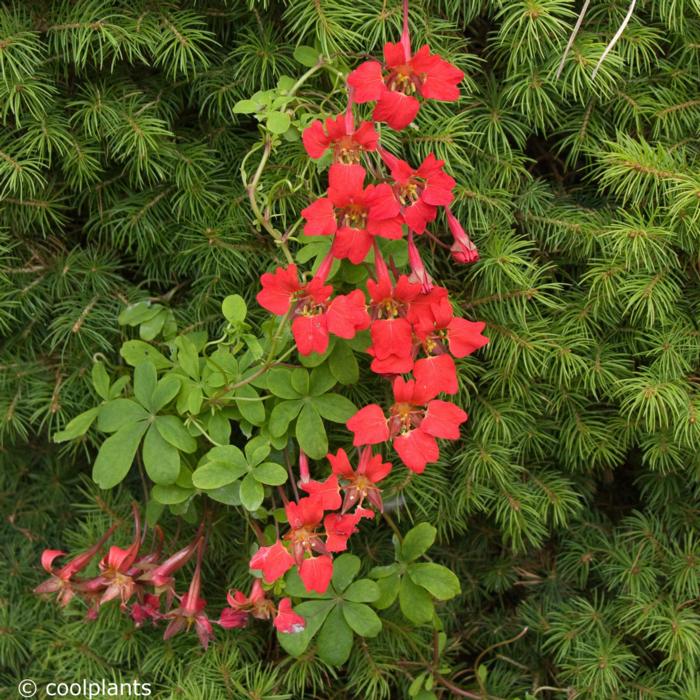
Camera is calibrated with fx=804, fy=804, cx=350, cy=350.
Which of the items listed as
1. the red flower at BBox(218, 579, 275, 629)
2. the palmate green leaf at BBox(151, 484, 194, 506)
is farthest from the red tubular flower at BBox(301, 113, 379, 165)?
the red flower at BBox(218, 579, 275, 629)

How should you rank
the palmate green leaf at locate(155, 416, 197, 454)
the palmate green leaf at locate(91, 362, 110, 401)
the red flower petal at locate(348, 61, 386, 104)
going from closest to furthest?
the red flower petal at locate(348, 61, 386, 104) < the palmate green leaf at locate(155, 416, 197, 454) < the palmate green leaf at locate(91, 362, 110, 401)

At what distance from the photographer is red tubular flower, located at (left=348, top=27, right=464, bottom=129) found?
1123 mm

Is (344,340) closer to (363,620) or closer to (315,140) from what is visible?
(315,140)

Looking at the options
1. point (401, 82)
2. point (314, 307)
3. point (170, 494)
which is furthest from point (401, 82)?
point (170, 494)

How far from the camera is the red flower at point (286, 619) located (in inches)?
50.8

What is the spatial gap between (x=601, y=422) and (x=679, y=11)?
0.76m

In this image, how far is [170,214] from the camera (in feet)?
5.01

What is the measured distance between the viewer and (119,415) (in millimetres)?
1395

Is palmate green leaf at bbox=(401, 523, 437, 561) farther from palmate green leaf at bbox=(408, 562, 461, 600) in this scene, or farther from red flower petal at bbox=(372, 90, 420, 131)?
red flower petal at bbox=(372, 90, 420, 131)

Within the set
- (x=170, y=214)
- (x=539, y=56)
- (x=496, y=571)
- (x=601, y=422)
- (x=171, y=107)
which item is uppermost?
(x=539, y=56)

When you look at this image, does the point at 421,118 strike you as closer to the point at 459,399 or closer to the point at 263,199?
the point at 263,199

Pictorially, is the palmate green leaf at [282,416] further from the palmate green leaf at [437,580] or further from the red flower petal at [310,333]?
the palmate green leaf at [437,580]

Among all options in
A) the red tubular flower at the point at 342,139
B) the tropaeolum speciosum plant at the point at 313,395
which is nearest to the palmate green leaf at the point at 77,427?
the tropaeolum speciosum plant at the point at 313,395

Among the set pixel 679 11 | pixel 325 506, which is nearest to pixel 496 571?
pixel 325 506
